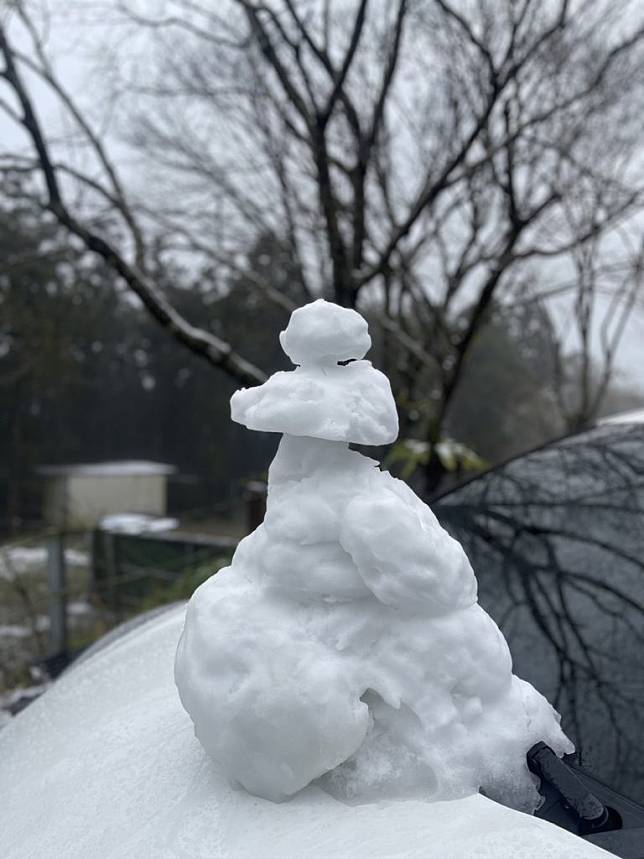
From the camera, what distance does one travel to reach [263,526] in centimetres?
120

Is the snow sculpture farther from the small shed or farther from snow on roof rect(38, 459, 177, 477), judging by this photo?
snow on roof rect(38, 459, 177, 477)

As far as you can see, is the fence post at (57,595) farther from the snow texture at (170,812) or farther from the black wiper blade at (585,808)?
the black wiper blade at (585,808)

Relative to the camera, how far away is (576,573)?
1729 millimetres

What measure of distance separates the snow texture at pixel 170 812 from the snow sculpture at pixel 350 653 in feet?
0.15

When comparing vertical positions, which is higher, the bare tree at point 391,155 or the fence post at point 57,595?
the bare tree at point 391,155

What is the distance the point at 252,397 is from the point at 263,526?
0.21 metres

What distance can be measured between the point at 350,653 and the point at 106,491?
15.2 m

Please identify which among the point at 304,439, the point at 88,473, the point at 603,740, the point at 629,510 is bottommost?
the point at 88,473

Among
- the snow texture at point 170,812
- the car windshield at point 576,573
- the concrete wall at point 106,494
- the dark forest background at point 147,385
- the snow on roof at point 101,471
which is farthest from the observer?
the snow on roof at point 101,471

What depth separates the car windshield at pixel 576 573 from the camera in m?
1.37

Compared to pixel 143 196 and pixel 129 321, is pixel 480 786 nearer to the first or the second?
pixel 143 196

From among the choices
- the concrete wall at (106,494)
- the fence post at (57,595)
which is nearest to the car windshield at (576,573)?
the fence post at (57,595)

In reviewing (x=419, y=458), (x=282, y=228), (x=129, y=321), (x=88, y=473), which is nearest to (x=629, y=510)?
(x=419, y=458)

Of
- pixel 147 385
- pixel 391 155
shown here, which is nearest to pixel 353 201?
pixel 391 155
